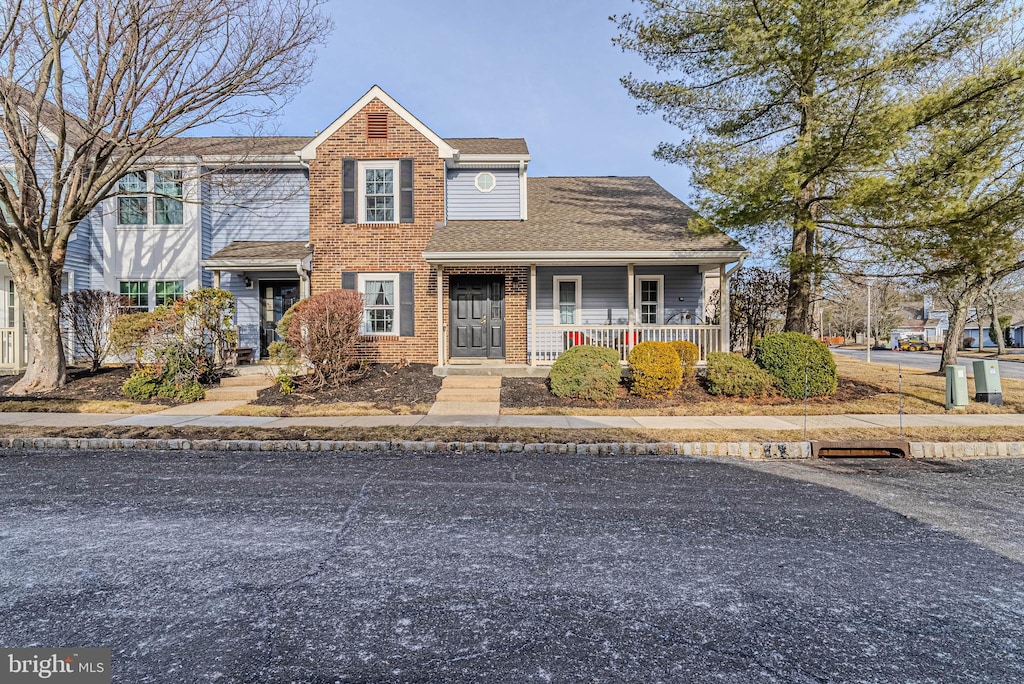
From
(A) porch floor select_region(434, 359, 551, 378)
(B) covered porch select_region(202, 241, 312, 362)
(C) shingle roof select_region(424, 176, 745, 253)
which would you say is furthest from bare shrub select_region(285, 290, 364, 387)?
(B) covered porch select_region(202, 241, 312, 362)

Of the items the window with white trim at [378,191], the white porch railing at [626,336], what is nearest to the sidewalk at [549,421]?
the white porch railing at [626,336]

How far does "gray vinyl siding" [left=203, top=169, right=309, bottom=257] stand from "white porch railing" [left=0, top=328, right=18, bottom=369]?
5502 millimetres

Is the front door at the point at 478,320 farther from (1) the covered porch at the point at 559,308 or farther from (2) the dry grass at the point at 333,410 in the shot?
(2) the dry grass at the point at 333,410

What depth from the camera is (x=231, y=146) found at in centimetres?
1514

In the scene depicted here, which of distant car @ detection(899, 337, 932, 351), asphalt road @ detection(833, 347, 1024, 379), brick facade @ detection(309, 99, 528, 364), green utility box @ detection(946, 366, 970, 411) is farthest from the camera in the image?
distant car @ detection(899, 337, 932, 351)

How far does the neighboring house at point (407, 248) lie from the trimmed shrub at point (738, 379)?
1898 millimetres

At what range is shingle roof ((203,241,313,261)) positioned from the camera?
13420mm

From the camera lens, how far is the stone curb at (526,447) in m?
7.10

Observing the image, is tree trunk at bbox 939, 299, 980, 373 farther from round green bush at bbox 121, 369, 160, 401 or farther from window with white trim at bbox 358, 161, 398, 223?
round green bush at bbox 121, 369, 160, 401

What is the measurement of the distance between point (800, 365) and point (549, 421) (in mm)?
5627

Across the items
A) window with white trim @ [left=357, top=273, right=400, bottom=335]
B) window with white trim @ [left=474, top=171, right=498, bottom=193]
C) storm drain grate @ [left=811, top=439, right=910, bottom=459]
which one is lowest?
storm drain grate @ [left=811, top=439, right=910, bottom=459]

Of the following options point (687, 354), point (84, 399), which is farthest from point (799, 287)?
point (84, 399)

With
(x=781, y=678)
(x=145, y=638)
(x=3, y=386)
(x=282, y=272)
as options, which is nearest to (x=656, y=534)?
(x=781, y=678)

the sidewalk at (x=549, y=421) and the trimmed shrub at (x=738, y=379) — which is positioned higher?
the trimmed shrub at (x=738, y=379)
